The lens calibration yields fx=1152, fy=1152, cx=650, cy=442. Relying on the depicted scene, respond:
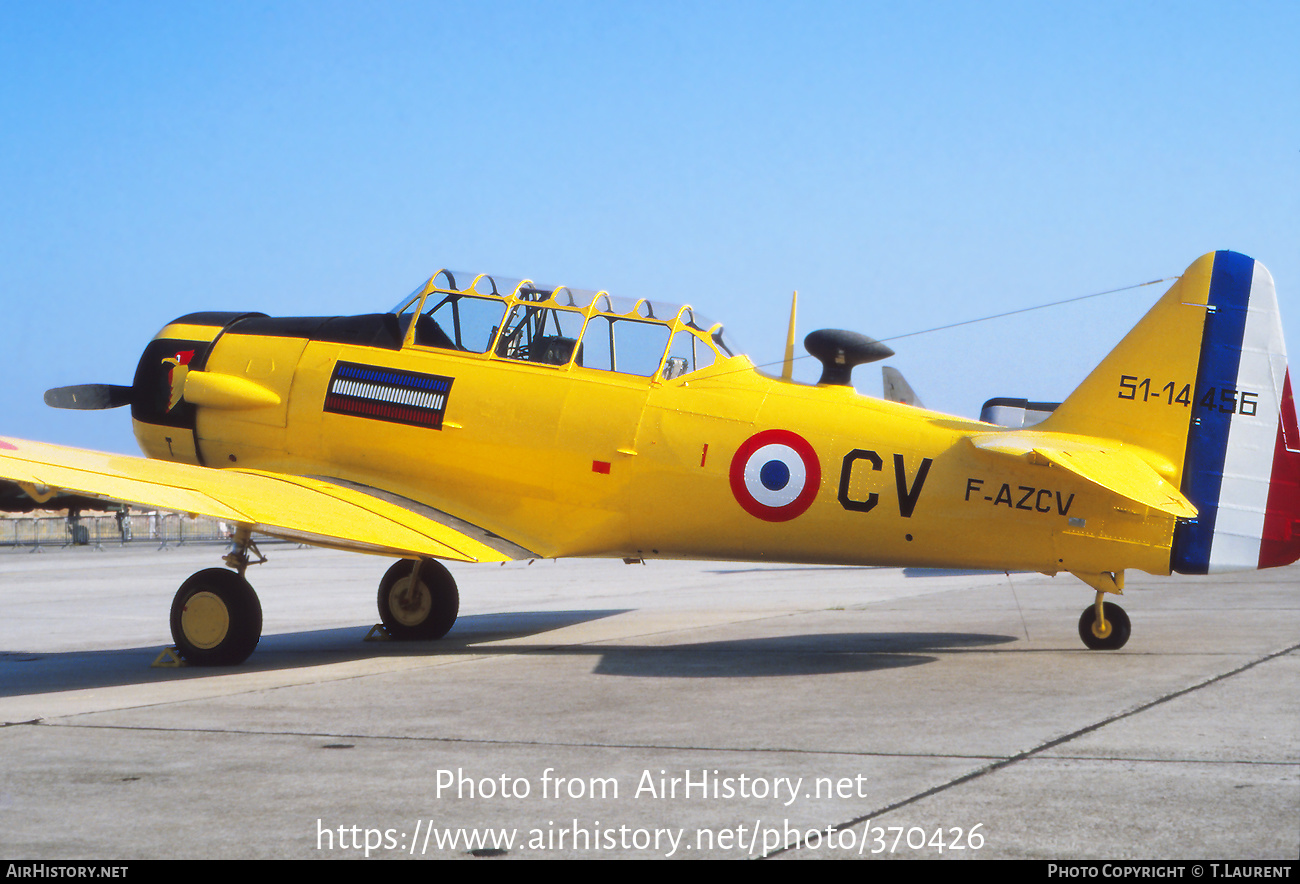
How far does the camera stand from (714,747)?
568 centimetres

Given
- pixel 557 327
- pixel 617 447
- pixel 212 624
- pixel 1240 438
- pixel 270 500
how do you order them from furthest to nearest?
pixel 557 327 < pixel 617 447 < pixel 212 624 < pixel 270 500 < pixel 1240 438

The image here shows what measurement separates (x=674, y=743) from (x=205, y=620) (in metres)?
5.04

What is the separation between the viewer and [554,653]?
994cm

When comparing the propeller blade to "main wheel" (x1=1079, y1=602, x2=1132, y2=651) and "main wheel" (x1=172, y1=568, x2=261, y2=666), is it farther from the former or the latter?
"main wheel" (x1=1079, y1=602, x2=1132, y2=651)

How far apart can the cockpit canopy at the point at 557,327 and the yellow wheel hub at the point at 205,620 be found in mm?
2875

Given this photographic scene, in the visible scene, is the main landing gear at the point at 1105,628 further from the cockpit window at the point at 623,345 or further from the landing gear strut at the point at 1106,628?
the cockpit window at the point at 623,345

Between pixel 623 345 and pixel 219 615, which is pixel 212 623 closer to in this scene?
pixel 219 615

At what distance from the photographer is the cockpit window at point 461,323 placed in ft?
34.3

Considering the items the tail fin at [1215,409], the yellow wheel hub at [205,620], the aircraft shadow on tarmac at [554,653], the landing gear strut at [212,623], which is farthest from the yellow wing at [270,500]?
the tail fin at [1215,409]

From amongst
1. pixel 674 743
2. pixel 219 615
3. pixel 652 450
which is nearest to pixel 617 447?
pixel 652 450

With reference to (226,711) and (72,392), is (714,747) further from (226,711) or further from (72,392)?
(72,392)

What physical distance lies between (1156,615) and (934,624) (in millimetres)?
2481

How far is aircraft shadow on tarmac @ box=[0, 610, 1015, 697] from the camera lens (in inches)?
337

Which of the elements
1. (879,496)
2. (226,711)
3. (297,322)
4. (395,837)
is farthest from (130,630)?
(395,837)
